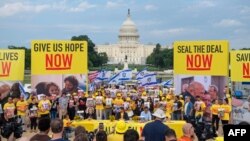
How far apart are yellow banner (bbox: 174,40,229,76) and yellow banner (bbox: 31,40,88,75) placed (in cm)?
333

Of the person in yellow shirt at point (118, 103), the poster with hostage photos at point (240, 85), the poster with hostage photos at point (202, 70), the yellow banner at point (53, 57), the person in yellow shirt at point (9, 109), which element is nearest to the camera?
the poster with hostage photos at point (240, 85)

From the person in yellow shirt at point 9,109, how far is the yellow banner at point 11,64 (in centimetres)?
115

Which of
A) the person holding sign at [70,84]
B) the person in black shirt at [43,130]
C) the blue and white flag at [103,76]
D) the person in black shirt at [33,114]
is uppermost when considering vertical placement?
the blue and white flag at [103,76]

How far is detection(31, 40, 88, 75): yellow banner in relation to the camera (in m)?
15.8

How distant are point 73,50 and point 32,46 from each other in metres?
1.32

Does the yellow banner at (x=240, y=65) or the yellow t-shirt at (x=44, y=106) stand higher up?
the yellow banner at (x=240, y=65)

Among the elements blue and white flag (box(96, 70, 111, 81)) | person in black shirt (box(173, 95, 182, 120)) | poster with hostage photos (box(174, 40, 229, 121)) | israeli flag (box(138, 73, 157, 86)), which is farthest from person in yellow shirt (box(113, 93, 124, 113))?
blue and white flag (box(96, 70, 111, 81))

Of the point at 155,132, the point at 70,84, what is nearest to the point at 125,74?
the point at 70,84

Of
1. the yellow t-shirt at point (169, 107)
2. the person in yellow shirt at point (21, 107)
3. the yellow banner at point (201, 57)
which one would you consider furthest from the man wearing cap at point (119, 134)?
the yellow t-shirt at point (169, 107)

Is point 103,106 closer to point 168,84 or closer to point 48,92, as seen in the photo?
point 48,92

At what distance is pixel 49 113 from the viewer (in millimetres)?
18203

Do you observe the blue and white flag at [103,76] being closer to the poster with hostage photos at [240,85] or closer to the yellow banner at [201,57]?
the yellow banner at [201,57]

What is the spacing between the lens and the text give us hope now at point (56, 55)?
15812 millimetres

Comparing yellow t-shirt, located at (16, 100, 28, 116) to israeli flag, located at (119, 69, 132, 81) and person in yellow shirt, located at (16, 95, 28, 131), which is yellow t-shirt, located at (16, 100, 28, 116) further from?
israeli flag, located at (119, 69, 132, 81)
